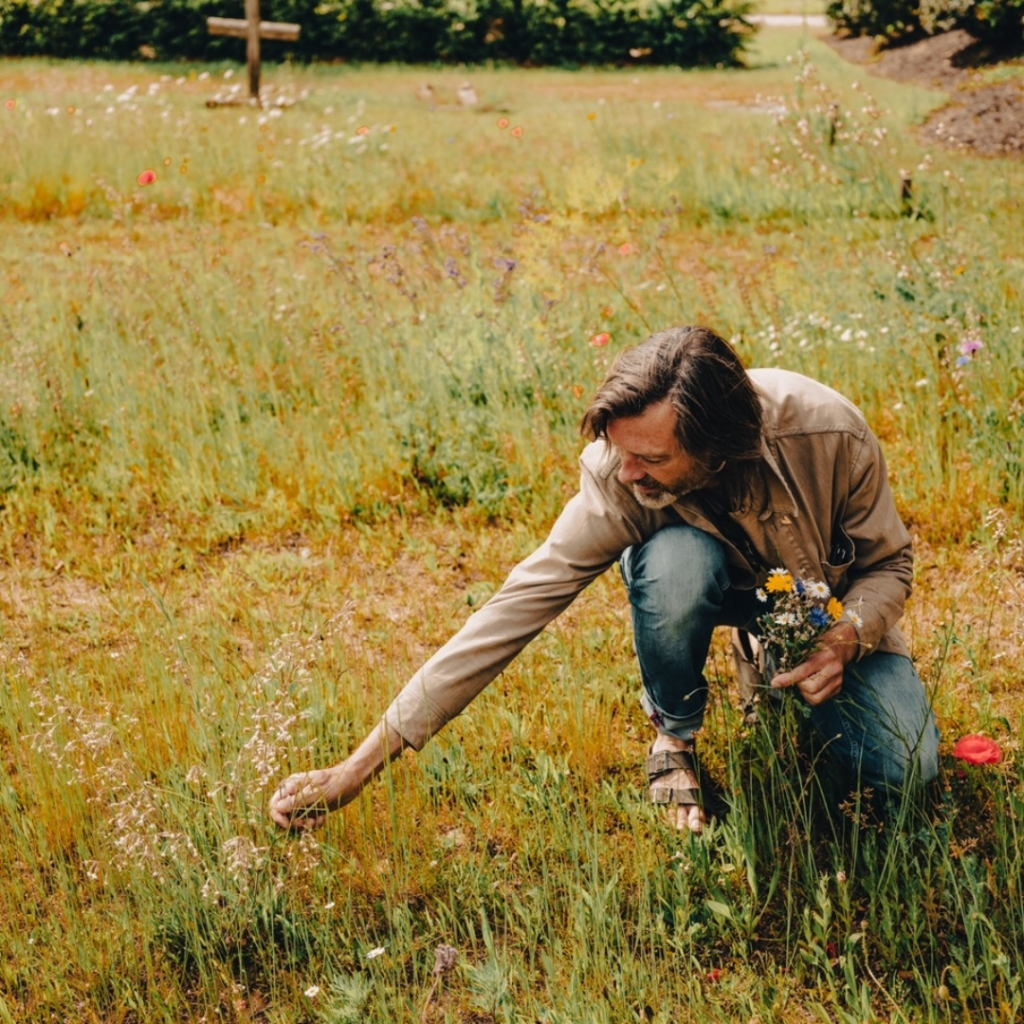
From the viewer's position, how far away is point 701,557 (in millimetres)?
2254

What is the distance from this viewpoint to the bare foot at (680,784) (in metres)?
2.38

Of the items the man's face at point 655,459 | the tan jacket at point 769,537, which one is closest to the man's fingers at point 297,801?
the tan jacket at point 769,537

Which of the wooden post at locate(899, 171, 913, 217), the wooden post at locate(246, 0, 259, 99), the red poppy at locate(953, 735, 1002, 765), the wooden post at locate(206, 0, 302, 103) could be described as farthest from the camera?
the wooden post at locate(206, 0, 302, 103)

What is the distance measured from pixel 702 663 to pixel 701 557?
27 centimetres

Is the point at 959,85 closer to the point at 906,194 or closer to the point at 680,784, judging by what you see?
the point at 906,194

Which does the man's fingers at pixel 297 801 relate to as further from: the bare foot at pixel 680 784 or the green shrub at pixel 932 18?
the green shrub at pixel 932 18

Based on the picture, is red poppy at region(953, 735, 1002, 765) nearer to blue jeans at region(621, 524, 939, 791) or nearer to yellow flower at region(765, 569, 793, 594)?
blue jeans at region(621, 524, 939, 791)

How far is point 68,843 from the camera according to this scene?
7.68 ft

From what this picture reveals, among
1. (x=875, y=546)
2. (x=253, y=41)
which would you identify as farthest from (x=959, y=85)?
(x=875, y=546)

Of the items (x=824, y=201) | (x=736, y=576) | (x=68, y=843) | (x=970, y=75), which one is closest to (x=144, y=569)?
(x=68, y=843)

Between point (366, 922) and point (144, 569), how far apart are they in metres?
1.83

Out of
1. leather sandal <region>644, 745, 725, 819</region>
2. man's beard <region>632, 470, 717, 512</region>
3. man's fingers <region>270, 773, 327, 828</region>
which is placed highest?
man's beard <region>632, 470, 717, 512</region>

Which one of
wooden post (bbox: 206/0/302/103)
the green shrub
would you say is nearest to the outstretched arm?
wooden post (bbox: 206/0/302/103)

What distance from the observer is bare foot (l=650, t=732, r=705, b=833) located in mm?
2385
